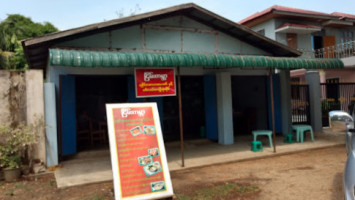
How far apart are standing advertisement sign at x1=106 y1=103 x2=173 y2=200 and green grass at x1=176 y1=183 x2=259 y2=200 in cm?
53

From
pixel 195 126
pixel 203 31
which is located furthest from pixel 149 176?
pixel 195 126

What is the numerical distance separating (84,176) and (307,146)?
6607 mm

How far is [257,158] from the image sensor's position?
745 centimetres

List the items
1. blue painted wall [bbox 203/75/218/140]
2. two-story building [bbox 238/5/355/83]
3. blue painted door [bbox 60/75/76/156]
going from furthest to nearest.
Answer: two-story building [bbox 238/5/355/83] → blue painted wall [bbox 203/75/218/140] → blue painted door [bbox 60/75/76/156]

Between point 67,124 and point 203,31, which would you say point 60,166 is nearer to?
point 67,124

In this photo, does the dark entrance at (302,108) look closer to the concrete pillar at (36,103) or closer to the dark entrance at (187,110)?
the dark entrance at (187,110)

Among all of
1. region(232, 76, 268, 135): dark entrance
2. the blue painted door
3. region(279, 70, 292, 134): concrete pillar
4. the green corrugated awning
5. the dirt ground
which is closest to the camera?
the dirt ground

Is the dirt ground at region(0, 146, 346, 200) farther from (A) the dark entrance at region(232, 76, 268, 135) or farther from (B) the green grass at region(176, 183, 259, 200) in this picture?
(A) the dark entrance at region(232, 76, 268, 135)

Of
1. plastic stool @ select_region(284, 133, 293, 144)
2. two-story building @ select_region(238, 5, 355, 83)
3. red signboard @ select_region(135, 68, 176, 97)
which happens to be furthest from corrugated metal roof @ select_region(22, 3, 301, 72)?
two-story building @ select_region(238, 5, 355, 83)

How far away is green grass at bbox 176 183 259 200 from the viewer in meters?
4.75

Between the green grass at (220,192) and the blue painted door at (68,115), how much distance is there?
4.04 metres

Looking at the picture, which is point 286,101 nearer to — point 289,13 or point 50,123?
point 50,123

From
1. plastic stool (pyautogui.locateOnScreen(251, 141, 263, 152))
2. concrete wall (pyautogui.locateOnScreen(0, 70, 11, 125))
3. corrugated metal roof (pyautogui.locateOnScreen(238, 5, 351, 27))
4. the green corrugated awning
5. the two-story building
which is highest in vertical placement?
corrugated metal roof (pyautogui.locateOnScreen(238, 5, 351, 27))

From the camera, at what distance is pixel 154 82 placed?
6988mm
